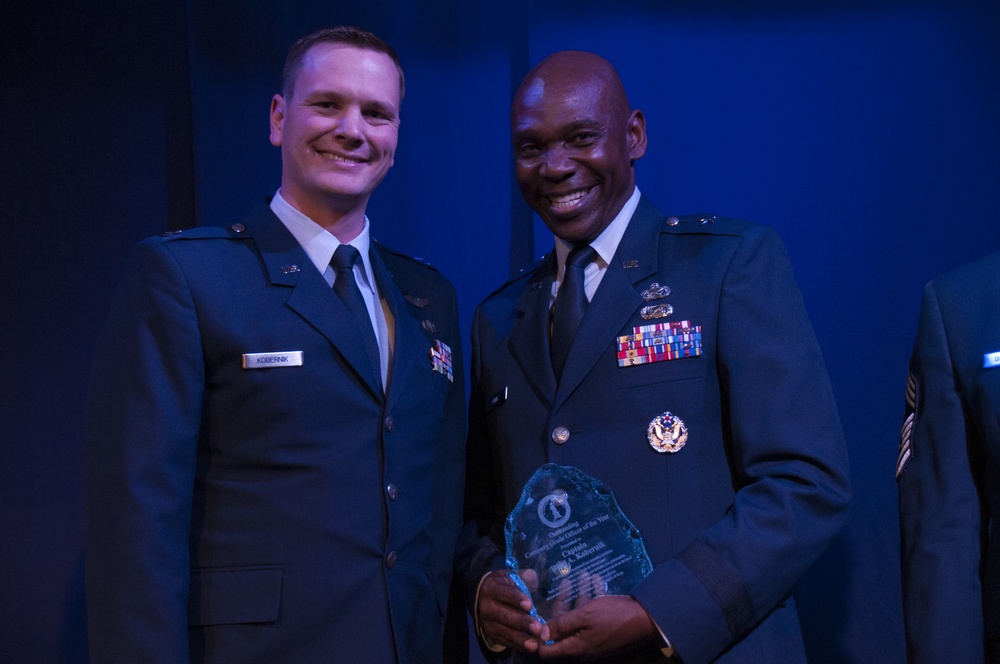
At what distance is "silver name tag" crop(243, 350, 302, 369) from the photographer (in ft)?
6.55

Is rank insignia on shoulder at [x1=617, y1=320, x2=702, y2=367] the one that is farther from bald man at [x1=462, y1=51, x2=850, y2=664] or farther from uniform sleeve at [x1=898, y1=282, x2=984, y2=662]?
uniform sleeve at [x1=898, y1=282, x2=984, y2=662]

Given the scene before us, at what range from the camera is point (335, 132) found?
227 cm

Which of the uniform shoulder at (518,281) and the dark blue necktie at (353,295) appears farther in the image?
the uniform shoulder at (518,281)

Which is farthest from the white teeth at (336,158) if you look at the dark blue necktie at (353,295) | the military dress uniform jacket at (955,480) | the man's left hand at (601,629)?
the military dress uniform jacket at (955,480)

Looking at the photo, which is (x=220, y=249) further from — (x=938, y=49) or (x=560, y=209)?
(x=938, y=49)

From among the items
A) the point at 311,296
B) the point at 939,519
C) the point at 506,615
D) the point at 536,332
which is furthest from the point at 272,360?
the point at 939,519

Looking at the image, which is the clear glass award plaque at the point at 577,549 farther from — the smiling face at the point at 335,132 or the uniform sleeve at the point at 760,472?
the smiling face at the point at 335,132

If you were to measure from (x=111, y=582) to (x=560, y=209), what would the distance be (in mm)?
1198

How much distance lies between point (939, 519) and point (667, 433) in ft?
1.77

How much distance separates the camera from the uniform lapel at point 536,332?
83.0 inches

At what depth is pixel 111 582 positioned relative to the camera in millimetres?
1827

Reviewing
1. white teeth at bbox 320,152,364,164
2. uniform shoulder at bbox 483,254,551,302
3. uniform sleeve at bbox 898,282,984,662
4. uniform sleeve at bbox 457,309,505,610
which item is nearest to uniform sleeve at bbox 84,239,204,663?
white teeth at bbox 320,152,364,164

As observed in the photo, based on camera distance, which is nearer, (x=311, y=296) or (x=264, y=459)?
(x=264, y=459)

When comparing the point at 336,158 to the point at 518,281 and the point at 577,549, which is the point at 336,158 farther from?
the point at 577,549
